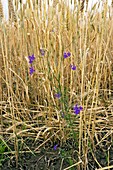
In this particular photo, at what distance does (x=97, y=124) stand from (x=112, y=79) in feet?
1.27

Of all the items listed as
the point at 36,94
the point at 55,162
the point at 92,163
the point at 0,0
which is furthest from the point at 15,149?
the point at 0,0

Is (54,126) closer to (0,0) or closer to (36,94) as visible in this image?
(36,94)

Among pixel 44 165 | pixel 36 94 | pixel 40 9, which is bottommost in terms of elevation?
pixel 44 165

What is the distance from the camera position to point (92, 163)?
47.0 inches

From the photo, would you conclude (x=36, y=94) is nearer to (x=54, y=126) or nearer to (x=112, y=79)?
(x=54, y=126)

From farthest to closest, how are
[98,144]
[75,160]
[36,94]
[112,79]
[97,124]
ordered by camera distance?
[112,79], [36,94], [97,124], [98,144], [75,160]

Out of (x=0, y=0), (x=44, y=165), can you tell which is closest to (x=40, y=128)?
(x=44, y=165)

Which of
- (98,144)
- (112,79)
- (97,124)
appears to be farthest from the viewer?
(112,79)

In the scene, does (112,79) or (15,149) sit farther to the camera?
(112,79)

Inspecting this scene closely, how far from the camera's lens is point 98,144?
1293 millimetres

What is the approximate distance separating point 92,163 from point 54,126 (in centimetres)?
27

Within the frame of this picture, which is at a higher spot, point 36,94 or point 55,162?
point 36,94

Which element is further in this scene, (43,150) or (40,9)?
(40,9)

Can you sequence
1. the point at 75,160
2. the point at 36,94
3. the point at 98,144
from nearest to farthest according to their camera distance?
the point at 75,160 → the point at 98,144 → the point at 36,94
